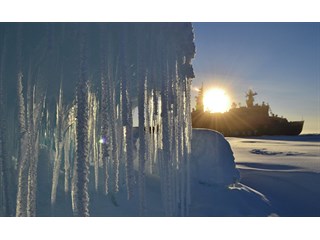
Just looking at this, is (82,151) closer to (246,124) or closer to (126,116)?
(126,116)

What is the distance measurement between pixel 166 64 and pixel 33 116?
A: 1.96m

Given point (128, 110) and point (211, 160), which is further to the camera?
point (211, 160)

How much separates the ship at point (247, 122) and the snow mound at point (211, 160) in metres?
43.4

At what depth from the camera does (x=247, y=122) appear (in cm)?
5294

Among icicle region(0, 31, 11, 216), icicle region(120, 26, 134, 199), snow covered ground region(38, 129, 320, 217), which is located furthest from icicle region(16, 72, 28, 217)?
icicle region(120, 26, 134, 199)

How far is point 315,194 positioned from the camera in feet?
25.3

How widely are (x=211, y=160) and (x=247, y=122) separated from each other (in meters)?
47.0

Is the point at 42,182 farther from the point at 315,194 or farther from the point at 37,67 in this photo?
the point at 315,194

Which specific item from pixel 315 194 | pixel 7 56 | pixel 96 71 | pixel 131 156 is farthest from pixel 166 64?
pixel 315 194

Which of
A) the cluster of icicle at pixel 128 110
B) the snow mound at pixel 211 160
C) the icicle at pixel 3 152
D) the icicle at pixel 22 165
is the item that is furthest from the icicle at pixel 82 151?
the snow mound at pixel 211 160

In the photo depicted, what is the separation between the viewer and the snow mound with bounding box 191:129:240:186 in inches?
287

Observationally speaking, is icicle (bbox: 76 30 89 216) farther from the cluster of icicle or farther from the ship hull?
the ship hull

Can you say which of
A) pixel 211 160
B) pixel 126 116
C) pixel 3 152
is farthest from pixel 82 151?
pixel 211 160

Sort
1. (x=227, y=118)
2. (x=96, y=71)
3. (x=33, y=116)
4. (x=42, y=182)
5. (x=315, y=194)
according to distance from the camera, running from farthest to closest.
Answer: (x=227, y=118) < (x=315, y=194) < (x=42, y=182) < (x=96, y=71) < (x=33, y=116)
